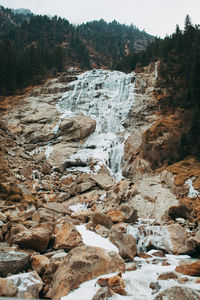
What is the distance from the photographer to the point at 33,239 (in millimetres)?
8766

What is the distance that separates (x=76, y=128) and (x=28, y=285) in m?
33.5

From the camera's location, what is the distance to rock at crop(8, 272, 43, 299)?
19.2 feet

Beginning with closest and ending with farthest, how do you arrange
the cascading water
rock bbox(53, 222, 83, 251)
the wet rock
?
rock bbox(53, 222, 83, 251)
the wet rock
the cascading water

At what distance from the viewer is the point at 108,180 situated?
83.4 ft

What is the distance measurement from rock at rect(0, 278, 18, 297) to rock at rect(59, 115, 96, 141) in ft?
107

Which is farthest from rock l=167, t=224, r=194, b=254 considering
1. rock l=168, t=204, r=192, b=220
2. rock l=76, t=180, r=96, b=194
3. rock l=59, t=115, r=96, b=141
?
rock l=59, t=115, r=96, b=141

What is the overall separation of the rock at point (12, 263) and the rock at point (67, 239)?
2.18 meters

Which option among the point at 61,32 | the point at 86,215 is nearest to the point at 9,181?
the point at 86,215

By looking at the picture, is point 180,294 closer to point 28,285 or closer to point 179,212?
point 28,285

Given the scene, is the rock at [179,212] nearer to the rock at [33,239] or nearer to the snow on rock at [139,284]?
the snow on rock at [139,284]

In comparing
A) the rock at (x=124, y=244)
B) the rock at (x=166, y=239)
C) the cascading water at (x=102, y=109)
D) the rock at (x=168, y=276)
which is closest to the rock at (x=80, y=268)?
the rock at (x=168, y=276)

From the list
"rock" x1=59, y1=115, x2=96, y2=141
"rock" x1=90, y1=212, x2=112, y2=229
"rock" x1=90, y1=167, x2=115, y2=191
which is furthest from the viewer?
"rock" x1=59, y1=115, x2=96, y2=141

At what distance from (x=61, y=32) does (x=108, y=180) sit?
108 metres

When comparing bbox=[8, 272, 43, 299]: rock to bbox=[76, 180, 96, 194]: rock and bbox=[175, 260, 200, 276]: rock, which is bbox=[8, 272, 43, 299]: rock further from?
bbox=[76, 180, 96, 194]: rock
